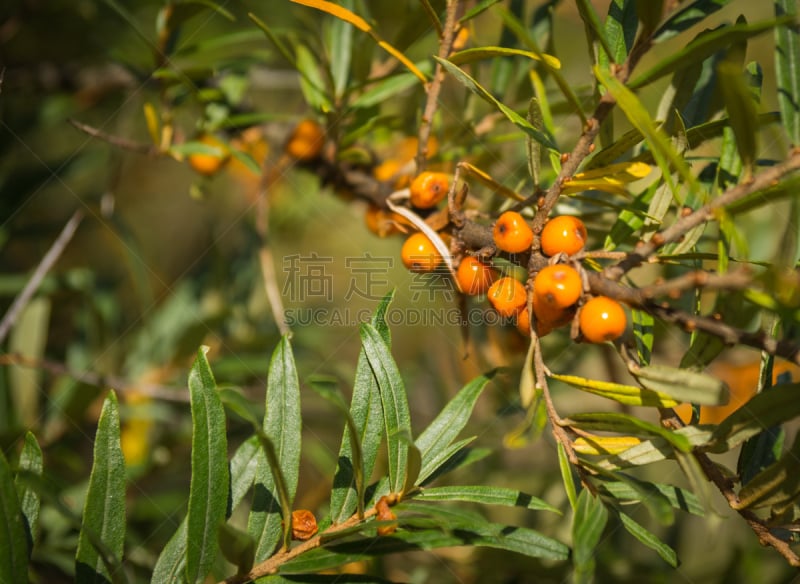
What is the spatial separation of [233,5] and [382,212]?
0.88m

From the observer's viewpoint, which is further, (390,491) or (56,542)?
(56,542)

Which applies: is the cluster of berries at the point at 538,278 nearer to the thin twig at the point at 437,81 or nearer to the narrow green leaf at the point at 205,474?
the thin twig at the point at 437,81

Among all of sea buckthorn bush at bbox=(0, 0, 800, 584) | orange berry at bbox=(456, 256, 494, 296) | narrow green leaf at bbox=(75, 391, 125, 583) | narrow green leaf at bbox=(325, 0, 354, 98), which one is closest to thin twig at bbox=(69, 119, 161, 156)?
sea buckthorn bush at bbox=(0, 0, 800, 584)

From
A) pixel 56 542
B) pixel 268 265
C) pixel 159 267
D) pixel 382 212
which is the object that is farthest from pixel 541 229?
pixel 159 267

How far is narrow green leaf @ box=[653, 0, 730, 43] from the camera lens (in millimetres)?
629

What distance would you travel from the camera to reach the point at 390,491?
64 centimetres

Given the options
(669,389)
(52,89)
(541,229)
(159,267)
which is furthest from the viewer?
(159,267)

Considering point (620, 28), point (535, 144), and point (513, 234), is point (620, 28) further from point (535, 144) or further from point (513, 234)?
point (513, 234)

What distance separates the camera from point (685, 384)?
1.75ft

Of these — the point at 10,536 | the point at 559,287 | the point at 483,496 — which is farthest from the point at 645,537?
the point at 10,536

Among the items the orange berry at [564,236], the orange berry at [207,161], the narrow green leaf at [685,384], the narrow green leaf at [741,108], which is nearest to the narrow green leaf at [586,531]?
the narrow green leaf at [685,384]

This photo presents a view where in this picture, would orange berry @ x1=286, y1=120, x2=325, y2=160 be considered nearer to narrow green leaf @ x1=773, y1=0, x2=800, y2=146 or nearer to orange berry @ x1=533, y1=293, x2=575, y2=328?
orange berry @ x1=533, y1=293, x2=575, y2=328

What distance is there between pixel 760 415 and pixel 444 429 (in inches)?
12.1

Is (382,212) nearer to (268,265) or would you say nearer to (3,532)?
(268,265)
